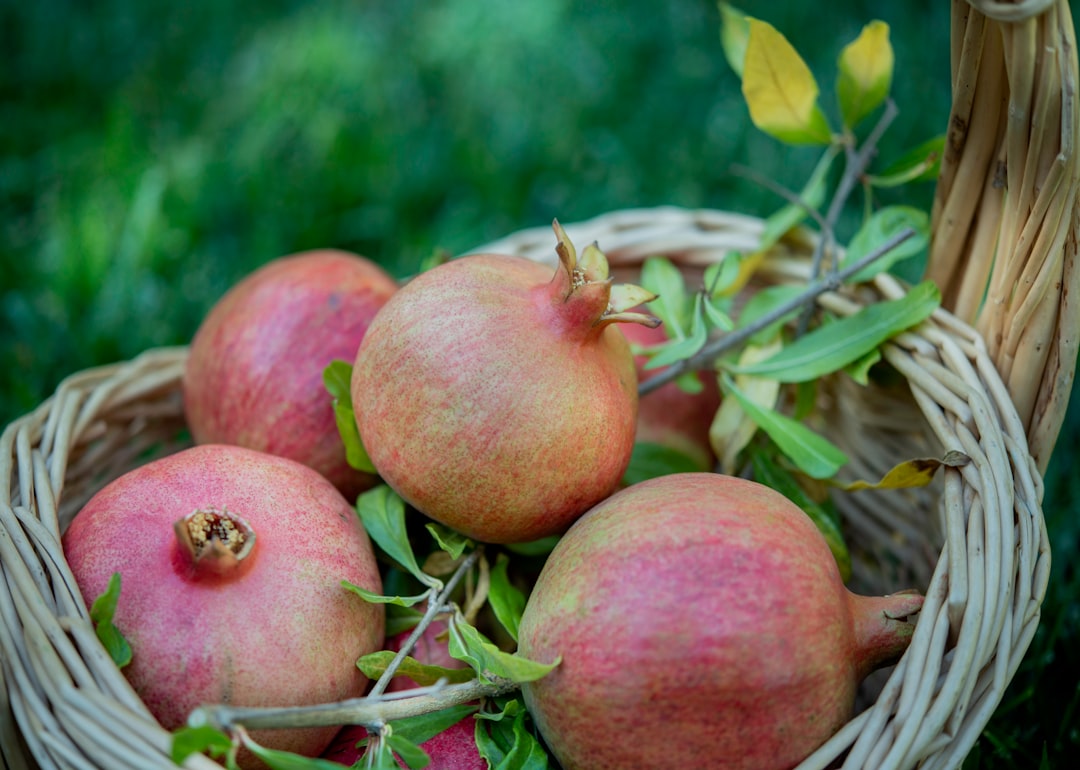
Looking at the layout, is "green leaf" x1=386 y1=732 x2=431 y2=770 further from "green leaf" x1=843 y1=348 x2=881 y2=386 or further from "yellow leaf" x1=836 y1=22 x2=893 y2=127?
"yellow leaf" x1=836 y1=22 x2=893 y2=127

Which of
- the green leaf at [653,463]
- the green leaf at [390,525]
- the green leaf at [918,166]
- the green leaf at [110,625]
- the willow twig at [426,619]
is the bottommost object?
the green leaf at [653,463]

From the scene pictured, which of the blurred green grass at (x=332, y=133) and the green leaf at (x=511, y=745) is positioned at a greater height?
the blurred green grass at (x=332, y=133)

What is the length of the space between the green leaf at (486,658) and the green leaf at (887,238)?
39.0 inches

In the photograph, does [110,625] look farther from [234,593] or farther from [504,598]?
[504,598]

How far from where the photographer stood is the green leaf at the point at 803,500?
1577 mm

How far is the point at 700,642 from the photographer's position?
3.77 feet

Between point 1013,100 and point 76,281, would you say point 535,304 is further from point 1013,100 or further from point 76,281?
point 76,281

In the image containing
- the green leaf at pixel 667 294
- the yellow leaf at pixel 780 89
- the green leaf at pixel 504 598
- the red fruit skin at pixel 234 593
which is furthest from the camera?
the green leaf at pixel 667 294

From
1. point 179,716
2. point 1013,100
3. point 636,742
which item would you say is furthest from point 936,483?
point 179,716

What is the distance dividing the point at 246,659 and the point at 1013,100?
1276mm

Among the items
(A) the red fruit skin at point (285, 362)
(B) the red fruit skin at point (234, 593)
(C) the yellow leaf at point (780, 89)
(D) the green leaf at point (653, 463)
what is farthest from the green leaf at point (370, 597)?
(C) the yellow leaf at point (780, 89)

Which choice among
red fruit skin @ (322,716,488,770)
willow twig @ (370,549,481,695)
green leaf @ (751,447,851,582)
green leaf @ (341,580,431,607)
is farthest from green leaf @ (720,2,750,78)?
red fruit skin @ (322,716,488,770)

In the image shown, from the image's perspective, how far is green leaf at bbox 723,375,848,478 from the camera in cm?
160

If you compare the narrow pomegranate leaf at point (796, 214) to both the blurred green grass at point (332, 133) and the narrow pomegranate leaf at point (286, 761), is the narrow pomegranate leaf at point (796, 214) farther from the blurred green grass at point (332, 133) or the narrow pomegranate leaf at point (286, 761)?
the narrow pomegranate leaf at point (286, 761)
